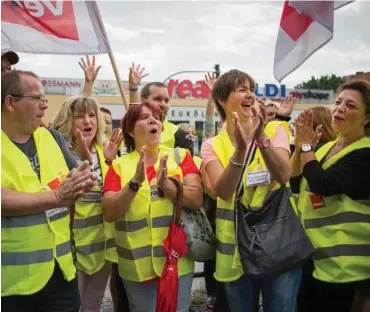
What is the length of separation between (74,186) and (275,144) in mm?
1273

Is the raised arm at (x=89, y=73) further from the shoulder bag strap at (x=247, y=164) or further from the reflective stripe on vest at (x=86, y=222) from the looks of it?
the shoulder bag strap at (x=247, y=164)

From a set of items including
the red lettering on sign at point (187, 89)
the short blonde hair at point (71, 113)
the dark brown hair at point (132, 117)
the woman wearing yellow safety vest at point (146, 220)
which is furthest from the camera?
the red lettering on sign at point (187, 89)

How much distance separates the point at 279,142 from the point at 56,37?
2197 mm

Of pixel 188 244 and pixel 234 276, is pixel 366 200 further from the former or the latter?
pixel 188 244

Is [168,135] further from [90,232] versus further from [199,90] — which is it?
[199,90]

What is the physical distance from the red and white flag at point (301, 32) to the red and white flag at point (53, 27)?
1.49 m

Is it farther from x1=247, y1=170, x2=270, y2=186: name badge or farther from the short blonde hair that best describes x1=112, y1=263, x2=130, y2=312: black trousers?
x1=247, y1=170, x2=270, y2=186: name badge

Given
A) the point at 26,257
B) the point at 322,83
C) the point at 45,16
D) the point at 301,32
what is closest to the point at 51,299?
the point at 26,257

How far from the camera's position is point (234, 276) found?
3.15 metres

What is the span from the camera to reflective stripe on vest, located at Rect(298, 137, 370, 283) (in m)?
3.15

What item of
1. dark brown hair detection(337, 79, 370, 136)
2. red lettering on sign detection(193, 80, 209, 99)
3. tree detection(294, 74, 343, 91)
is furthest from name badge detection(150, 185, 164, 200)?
tree detection(294, 74, 343, 91)

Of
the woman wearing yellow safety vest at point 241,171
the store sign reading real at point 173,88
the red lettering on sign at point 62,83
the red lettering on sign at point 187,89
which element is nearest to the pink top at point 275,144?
the woman wearing yellow safety vest at point 241,171

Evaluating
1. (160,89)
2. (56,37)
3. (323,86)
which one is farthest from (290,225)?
(323,86)

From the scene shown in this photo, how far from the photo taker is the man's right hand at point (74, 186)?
2604 millimetres
